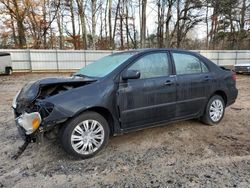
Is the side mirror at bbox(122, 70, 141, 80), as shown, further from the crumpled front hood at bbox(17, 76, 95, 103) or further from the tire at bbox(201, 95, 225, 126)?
the tire at bbox(201, 95, 225, 126)

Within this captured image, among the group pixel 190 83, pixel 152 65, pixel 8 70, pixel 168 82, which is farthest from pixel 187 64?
pixel 8 70

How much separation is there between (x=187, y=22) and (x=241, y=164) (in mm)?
24681

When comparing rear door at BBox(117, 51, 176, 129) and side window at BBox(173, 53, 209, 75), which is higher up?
side window at BBox(173, 53, 209, 75)

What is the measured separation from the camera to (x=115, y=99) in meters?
3.40

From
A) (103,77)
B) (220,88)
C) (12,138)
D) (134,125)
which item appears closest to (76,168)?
(134,125)

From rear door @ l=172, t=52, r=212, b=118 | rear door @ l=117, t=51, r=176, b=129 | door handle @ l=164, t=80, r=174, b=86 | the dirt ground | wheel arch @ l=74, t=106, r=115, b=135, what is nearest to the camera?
the dirt ground

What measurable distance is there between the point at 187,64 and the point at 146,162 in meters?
2.08

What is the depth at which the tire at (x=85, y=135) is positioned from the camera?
10.2 ft

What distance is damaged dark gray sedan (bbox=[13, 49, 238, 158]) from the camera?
3.06 m

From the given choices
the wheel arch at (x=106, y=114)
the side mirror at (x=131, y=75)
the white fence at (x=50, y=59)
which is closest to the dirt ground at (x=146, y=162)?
the wheel arch at (x=106, y=114)

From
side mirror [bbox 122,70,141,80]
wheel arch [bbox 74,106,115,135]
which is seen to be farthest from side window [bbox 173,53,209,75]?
wheel arch [bbox 74,106,115,135]

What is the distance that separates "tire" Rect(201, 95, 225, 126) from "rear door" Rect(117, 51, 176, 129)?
948 millimetres

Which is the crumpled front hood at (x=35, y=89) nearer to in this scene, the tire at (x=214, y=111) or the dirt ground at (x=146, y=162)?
the dirt ground at (x=146, y=162)

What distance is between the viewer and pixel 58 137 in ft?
10.4
